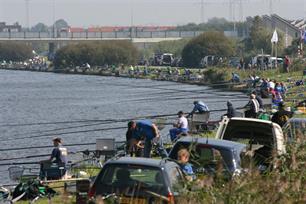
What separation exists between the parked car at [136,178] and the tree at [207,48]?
313ft

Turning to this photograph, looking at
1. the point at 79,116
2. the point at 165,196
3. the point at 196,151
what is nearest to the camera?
the point at 165,196

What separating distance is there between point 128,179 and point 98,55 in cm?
11823

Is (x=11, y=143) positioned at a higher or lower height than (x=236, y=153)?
lower

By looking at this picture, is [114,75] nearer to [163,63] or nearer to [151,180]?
[163,63]

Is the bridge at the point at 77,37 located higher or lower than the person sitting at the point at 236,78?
higher

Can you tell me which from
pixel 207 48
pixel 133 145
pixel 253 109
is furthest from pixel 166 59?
pixel 133 145

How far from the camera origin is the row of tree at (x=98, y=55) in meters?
130

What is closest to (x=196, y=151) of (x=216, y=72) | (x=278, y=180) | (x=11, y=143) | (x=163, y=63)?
(x=278, y=180)

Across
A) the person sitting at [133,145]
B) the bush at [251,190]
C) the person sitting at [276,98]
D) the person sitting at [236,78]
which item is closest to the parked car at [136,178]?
the bush at [251,190]

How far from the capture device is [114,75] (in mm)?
112125

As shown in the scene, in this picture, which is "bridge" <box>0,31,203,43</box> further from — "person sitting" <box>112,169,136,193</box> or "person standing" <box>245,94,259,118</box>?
"person sitting" <box>112,169,136,193</box>

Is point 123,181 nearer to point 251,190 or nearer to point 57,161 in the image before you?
point 251,190

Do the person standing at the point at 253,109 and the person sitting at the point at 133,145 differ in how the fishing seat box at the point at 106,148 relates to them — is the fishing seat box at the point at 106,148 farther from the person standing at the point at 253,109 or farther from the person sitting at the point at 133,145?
the person standing at the point at 253,109

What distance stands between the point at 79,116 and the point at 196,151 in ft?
127
